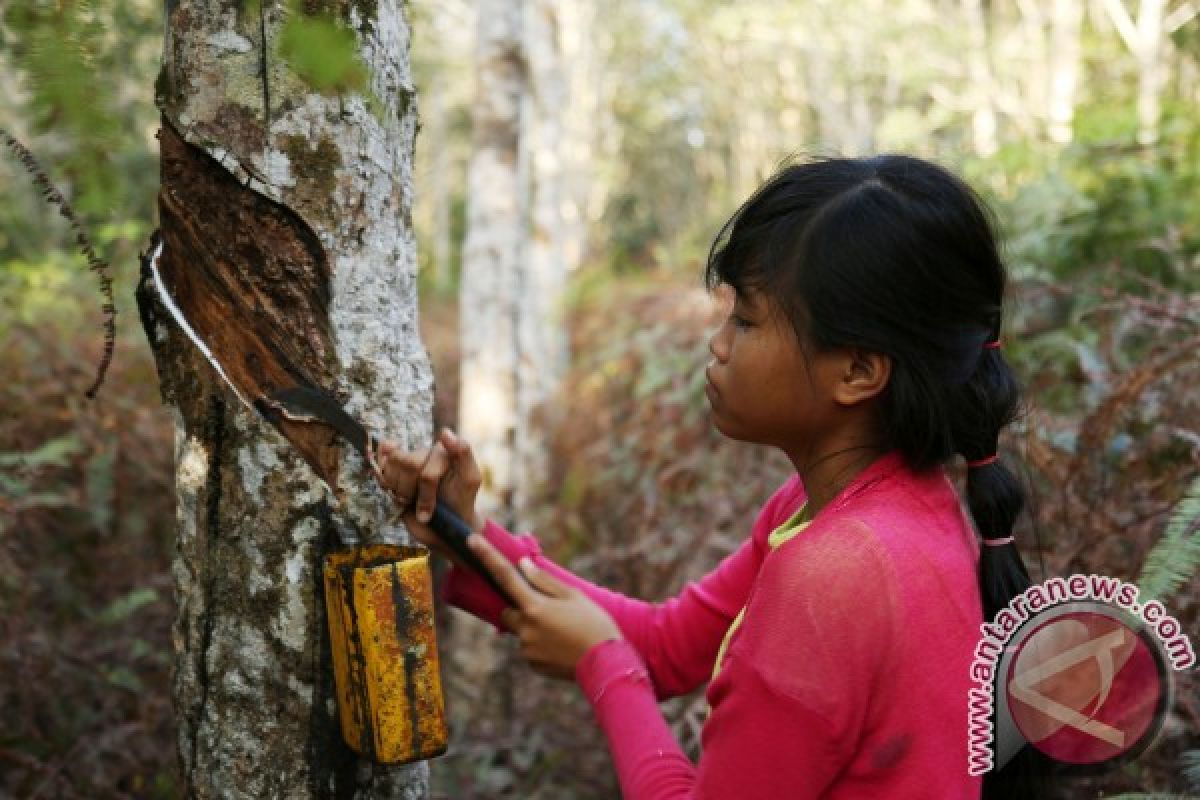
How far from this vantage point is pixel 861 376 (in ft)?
4.67

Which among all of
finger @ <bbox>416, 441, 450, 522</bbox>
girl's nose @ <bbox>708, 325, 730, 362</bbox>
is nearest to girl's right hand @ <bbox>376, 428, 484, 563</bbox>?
finger @ <bbox>416, 441, 450, 522</bbox>

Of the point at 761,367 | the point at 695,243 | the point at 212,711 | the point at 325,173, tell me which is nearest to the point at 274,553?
the point at 212,711

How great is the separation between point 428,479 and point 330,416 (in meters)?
0.19

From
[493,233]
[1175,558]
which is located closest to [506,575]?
[1175,558]

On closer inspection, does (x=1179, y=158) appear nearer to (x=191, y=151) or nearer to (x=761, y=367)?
(x=761, y=367)

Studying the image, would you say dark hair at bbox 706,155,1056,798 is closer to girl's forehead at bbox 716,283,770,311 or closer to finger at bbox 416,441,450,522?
girl's forehead at bbox 716,283,770,311

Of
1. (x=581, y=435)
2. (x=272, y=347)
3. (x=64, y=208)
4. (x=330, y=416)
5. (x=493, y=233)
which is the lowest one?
(x=581, y=435)

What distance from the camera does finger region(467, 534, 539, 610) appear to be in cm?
167

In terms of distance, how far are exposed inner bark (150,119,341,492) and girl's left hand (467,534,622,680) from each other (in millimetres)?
334

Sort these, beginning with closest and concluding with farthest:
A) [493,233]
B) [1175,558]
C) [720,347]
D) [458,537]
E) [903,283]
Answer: [903,283] → [720,347] → [1175,558] → [458,537] → [493,233]

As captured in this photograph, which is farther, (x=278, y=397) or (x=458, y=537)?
(x=458, y=537)

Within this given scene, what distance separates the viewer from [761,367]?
1449 mm

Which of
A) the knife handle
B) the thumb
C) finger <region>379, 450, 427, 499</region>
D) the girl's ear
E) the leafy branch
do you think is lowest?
the thumb

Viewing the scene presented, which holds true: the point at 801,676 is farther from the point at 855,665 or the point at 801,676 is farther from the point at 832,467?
the point at 832,467
